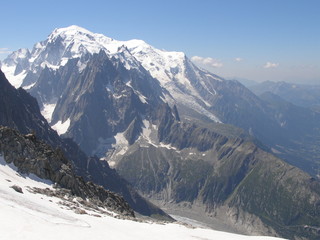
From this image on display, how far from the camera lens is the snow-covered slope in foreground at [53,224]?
36812 mm

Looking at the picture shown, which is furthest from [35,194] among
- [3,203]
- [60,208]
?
[3,203]

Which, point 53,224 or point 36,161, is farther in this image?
point 36,161

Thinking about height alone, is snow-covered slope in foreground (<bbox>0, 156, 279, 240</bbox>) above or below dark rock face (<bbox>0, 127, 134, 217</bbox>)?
below

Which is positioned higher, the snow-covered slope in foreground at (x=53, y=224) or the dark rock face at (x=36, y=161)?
the dark rock face at (x=36, y=161)

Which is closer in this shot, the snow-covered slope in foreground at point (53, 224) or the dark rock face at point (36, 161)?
the snow-covered slope in foreground at point (53, 224)

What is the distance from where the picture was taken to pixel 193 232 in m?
57.5

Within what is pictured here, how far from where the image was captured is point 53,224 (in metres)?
41.3

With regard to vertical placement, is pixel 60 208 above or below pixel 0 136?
below

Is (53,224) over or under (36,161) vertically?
under

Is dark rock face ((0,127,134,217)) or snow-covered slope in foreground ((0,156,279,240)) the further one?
dark rock face ((0,127,134,217))

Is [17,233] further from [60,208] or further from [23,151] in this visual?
[23,151]

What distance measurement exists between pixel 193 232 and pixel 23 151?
36.9 m

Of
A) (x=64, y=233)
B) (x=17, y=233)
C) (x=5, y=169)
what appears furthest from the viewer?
(x=5, y=169)

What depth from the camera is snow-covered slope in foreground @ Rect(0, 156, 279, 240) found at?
36812 millimetres
